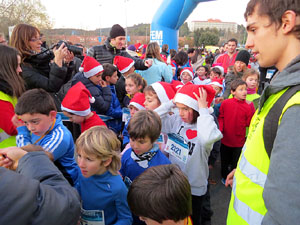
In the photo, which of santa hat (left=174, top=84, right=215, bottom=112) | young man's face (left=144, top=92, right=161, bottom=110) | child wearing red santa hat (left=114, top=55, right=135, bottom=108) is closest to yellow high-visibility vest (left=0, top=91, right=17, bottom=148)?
young man's face (left=144, top=92, right=161, bottom=110)

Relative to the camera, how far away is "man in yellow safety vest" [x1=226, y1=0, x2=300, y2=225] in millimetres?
597

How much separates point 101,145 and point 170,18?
11069 millimetres

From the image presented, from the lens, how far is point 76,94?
7.48 feet

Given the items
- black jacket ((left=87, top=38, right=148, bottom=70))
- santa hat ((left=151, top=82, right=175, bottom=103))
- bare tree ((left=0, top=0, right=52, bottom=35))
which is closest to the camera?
santa hat ((left=151, top=82, right=175, bottom=103))

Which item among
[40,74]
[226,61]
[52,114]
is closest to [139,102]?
[52,114]

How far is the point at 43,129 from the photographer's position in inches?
66.2

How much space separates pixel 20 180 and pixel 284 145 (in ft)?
2.82

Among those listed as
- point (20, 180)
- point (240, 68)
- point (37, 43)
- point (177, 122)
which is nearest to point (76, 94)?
point (37, 43)

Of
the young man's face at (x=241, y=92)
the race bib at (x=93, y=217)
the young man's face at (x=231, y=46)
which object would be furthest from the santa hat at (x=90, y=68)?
the young man's face at (x=231, y=46)

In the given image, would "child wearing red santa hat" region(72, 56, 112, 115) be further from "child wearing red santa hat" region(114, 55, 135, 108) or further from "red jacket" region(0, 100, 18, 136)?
"red jacket" region(0, 100, 18, 136)

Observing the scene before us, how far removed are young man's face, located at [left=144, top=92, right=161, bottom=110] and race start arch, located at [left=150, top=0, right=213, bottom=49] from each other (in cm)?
887

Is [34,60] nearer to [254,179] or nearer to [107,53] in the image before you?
[107,53]

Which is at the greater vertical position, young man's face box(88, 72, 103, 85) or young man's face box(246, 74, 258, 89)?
young man's face box(88, 72, 103, 85)

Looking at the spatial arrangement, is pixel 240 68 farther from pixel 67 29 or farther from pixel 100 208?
pixel 67 29
